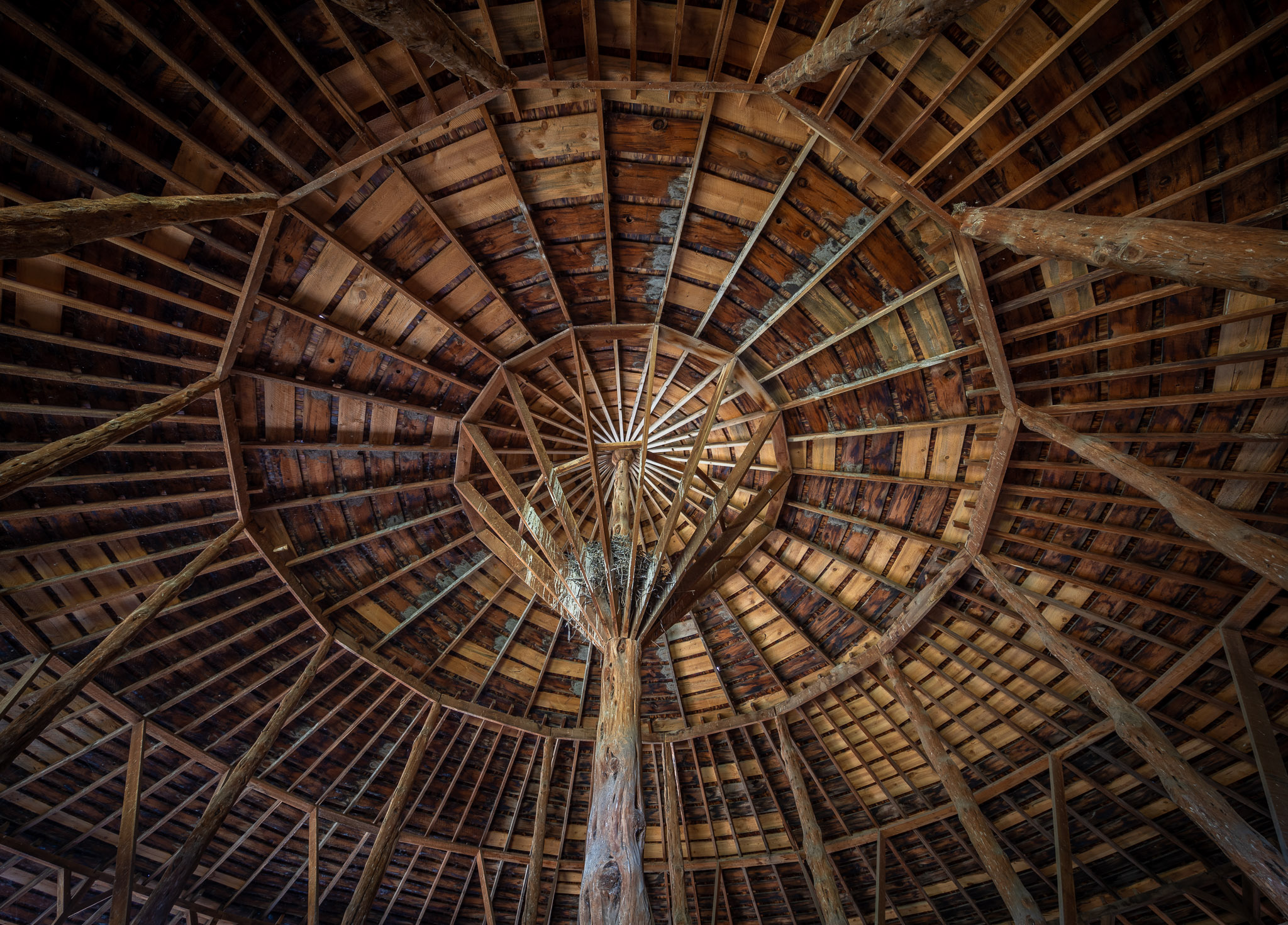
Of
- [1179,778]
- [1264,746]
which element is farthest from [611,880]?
[1264,746]

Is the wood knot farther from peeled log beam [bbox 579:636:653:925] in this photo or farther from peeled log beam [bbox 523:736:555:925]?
peeled log beam [bbox 523:736:555:925]

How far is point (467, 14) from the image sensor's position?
22.6 feet

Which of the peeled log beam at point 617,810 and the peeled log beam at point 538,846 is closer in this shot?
the peeled log beam at point 617,810

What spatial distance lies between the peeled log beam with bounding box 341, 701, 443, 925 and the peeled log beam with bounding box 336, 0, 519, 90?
11903 millimetres

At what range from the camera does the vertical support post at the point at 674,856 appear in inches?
496

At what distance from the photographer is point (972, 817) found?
9.87m

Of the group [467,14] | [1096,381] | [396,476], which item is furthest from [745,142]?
[396,476]

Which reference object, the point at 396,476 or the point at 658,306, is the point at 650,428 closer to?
the point at 658,306

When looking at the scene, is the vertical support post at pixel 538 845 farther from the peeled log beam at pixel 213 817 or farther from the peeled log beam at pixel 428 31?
the peeled log beam at pixel 428 31

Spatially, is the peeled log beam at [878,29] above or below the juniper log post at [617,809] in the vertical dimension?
above

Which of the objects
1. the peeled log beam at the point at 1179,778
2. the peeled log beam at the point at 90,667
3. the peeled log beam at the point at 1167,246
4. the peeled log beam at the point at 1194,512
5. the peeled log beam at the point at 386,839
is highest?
the peeled log beam at the point at 1167,246

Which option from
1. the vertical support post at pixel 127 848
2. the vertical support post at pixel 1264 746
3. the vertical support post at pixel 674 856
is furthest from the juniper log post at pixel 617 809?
the vertical support post at pixel 127 848

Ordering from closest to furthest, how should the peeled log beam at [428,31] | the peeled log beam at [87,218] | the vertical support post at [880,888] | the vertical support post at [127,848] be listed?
the peeled log beam at [87,218] → the peeled log beam at [428,31] → the vertical support post at [127,848] → the vertical support post at [880,888]

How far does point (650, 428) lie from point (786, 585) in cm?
456
